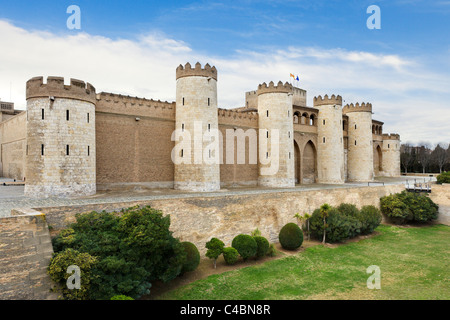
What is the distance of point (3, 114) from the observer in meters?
35.7

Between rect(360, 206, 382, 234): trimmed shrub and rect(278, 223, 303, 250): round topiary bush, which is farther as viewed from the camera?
rect(360, 206, 382, 234): trimmed shrub

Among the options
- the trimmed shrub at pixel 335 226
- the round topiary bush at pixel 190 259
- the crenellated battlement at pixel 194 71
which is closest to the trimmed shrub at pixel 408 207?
the trimmed shrub at pixel 335 226

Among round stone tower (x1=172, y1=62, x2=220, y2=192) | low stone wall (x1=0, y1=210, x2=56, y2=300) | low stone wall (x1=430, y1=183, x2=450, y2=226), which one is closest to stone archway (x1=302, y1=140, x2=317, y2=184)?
low stone wall (x1=430, y1=183, x2=450, y2=226)

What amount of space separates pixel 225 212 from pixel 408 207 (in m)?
18.4

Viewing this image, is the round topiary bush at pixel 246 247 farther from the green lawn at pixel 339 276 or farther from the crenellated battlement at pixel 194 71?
the crenellated battlement at pixel 194 71

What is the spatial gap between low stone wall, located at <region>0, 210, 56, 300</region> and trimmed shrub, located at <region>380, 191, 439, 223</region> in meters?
26.7

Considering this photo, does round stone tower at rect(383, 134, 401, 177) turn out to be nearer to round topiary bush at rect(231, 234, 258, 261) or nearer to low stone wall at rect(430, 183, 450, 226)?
low stone wall at rect(430, 183, 450, 226)

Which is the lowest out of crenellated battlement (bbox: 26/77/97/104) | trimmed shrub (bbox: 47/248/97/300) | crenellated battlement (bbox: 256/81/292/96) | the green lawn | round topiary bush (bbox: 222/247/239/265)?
the green lawn

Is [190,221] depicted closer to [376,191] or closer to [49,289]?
[49,289]

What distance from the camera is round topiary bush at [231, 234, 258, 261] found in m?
16.6

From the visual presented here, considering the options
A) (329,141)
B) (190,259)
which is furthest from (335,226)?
(329,141)

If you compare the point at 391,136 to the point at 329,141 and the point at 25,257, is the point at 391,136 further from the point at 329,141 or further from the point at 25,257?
the point at 25,257

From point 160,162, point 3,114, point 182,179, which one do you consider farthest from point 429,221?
point 3,114
